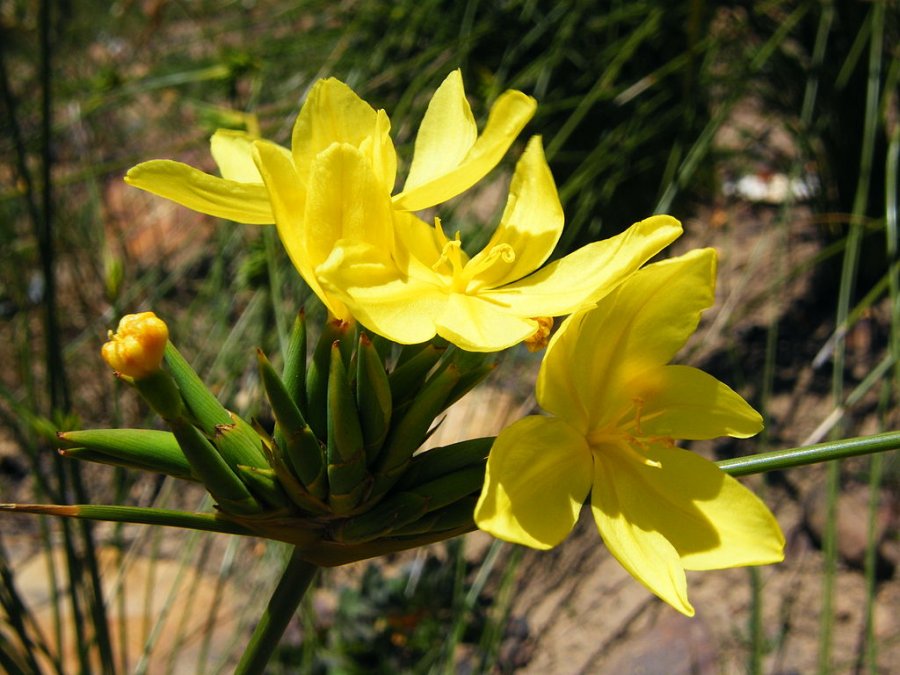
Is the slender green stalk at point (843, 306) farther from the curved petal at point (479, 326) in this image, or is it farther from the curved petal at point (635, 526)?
the curved petal at point (479, 326)

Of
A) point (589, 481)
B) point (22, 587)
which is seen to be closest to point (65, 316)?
point (22, 587)

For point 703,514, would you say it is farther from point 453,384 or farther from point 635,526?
point 453,384

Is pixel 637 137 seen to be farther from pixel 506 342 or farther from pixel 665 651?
pixel 506 342

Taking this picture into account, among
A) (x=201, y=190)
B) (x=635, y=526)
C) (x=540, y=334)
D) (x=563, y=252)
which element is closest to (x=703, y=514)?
(x=635, y=526)

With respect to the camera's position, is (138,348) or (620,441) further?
(620,441)

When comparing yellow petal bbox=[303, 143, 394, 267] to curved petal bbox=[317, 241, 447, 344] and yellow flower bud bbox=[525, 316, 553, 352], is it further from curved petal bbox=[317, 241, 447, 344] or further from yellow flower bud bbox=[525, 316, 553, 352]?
yellow flower bud bbox=[525, 316, 553, 352]

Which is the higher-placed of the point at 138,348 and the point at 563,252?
the point at 138,348

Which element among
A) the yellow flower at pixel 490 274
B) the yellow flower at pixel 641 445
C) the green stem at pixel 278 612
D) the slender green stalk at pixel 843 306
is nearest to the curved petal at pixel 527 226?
the yellow flower at pixel 490 274
